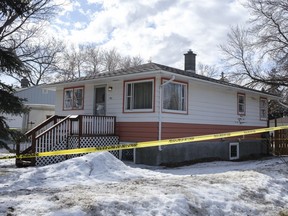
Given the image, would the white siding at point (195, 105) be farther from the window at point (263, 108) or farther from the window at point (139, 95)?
the window at point (263, 108)

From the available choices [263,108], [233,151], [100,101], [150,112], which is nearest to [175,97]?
[150,112]

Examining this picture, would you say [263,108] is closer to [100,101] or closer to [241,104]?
[241,104]

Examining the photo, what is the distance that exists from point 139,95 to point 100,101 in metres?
2.65

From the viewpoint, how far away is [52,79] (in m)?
48.4

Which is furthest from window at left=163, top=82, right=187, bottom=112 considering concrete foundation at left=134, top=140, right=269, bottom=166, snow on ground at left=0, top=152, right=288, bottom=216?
snow on ground at left=0, top=152, right=288, bottom=216

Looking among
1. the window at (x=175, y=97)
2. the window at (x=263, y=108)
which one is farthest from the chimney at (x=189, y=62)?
the window at (x=175, y=97)

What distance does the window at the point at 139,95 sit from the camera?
546 inches

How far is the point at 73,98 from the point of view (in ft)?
57.7

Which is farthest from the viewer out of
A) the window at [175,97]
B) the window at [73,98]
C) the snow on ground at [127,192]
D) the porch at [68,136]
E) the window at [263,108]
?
the window at [263,108]

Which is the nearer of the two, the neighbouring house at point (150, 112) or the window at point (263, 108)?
the neighbouring house at point (150, 112)

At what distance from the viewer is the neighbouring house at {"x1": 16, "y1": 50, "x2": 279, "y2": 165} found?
13.5 metres

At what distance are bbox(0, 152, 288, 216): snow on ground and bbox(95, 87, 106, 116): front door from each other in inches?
212

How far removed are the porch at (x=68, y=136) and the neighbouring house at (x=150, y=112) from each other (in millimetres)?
36

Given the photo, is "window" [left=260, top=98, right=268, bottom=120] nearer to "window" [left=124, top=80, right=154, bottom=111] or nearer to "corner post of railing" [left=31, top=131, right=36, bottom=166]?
"window" [left=124, top=80, right=154, bottom=111]
